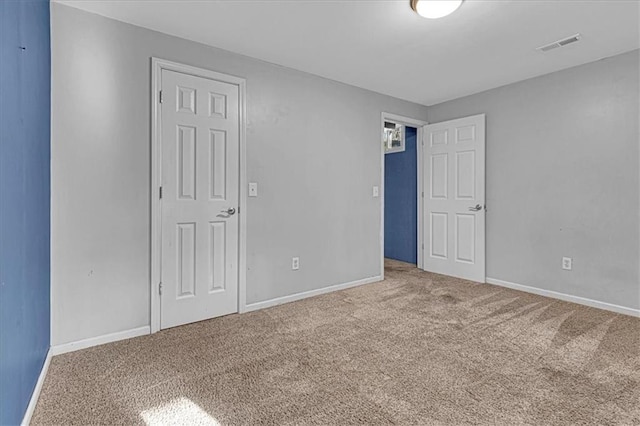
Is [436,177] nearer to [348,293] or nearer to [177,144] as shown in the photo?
→ [348,293]

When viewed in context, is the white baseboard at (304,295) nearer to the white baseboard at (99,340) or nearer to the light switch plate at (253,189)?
the white baseboard at (99,340)

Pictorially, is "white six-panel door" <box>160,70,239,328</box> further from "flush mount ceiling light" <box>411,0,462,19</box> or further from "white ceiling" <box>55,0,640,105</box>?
"flush mount ceiling light" <box>411,0,462,19</box>

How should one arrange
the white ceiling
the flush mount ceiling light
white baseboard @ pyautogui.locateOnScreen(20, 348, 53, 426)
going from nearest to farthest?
white baseboard @ pyautogui.locateOnScreen(20, 348, 53, 426) < the flush mount ceiling light < the white ceiling

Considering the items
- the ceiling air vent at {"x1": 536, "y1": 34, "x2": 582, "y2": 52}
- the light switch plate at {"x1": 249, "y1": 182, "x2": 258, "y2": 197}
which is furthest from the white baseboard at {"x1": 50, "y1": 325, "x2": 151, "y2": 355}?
the ceiling air vent at {"x1": 536, "y1": 34, "x2": 582, "y2": 52}

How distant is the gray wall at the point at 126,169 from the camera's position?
2273 mm

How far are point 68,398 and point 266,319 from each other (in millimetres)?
1441

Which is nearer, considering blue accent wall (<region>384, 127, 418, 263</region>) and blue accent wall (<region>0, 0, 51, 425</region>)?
blue accent wall (<region>0, 0, 51, 425</region>)

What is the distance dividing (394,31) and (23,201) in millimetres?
2646

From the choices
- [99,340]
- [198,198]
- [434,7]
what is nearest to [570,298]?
[434,7]

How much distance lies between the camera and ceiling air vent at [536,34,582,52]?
2.73 metres

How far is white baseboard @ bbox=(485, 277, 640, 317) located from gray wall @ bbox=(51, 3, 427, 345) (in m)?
2.30

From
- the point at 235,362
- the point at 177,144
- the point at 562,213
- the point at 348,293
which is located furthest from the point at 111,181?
the point at 562,213

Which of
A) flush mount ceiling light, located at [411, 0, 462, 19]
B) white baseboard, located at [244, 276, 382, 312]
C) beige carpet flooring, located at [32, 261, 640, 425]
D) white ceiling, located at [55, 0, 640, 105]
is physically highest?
white ceiling, located at [55, 0, 640, 105]

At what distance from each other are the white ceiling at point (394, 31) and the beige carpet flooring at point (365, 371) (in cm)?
237
